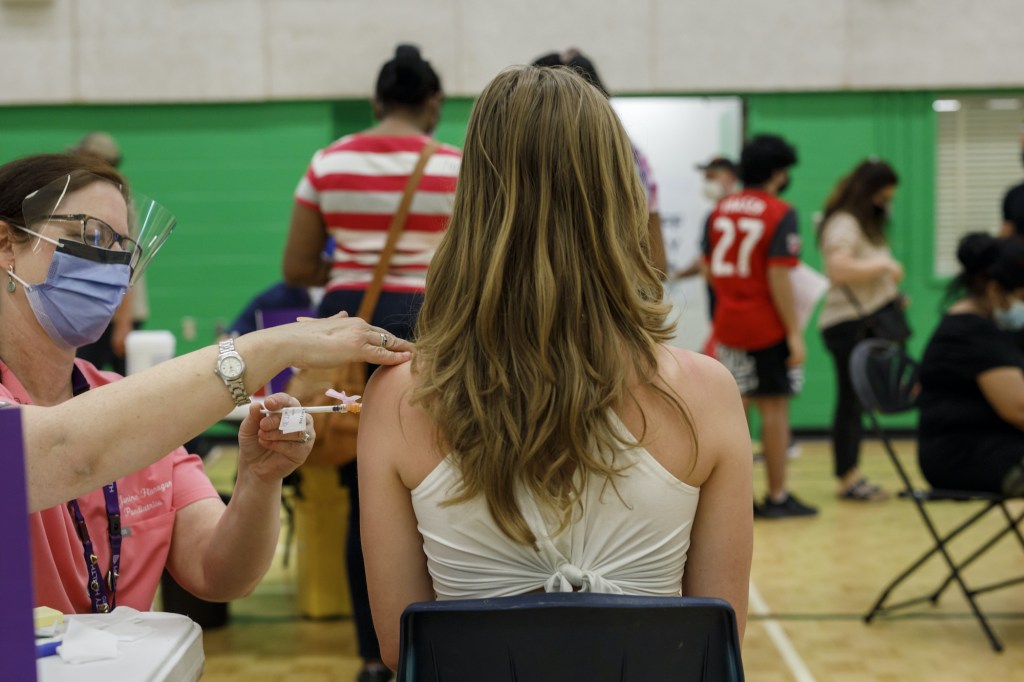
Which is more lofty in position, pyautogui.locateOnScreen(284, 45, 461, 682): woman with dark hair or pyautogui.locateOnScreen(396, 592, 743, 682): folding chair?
pyautogui.locateOnScreen(284, 45, 461, 682): woman with dark hair

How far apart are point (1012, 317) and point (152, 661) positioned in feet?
12.2

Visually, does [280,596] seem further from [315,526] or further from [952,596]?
[952,596]

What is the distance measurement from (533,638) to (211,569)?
2.25 ft

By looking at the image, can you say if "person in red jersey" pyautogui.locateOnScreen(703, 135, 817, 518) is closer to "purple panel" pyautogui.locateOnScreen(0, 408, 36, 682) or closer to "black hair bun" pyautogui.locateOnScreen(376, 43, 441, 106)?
"black hair bun" pyautogui.locateOnScreen(376, 43, 441, 106)

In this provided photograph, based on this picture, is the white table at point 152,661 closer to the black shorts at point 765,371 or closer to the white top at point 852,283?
the black shorts at point 765,371

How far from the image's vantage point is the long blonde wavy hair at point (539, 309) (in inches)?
53.7

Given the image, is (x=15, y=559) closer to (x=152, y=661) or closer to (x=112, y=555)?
(x=152, y=661)

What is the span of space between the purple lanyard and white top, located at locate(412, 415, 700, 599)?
0.51 meters

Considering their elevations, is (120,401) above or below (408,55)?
below

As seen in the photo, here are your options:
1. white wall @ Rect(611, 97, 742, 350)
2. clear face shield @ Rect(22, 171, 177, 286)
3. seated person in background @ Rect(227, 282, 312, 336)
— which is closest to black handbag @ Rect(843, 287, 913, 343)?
white wall @ Rect(611, 97, 742, 350)

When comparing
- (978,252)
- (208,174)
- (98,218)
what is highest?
(208,174)

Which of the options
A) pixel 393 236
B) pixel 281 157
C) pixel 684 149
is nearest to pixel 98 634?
pixel 393 236

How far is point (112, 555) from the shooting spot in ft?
5.38

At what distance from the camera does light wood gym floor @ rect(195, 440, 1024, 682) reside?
336 cm
